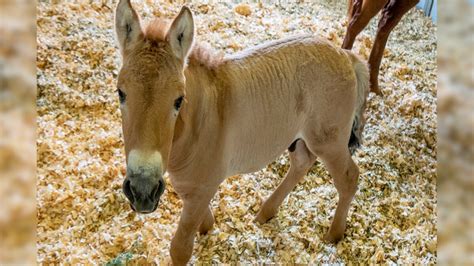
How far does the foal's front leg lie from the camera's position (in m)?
1.65

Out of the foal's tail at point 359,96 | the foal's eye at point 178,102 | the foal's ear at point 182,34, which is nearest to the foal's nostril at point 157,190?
the foal's eye at point 178,102

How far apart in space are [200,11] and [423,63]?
203 centimetres

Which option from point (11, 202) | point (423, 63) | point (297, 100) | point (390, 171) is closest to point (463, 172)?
point (11, 202)

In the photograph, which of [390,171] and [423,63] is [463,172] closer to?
[390,171]

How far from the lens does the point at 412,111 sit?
3.07m

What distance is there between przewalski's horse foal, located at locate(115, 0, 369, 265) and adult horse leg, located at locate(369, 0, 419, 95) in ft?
4.33

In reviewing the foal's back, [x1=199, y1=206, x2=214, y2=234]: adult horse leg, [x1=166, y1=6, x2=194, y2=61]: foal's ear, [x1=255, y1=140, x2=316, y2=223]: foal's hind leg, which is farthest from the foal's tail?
[x1=166, y1=6, x2=194, y2=61]: foal's ear

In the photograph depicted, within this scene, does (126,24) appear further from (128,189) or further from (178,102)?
(128,189)

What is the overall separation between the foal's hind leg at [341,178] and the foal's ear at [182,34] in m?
0.90

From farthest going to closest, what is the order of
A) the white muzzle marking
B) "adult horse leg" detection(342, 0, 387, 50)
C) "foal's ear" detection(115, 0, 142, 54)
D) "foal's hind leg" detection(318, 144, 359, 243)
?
"adult horse leg" detection(342, 0, 387, 50)
"foal's hind leg" detection(318, 144, 359, 243)
"foal's ear" detection(115, 0, 142, 54)
the white muzzle marking

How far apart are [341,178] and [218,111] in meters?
0.81

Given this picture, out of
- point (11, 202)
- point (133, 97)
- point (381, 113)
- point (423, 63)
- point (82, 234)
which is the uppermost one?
point (11, 202)

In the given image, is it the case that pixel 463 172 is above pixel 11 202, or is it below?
above

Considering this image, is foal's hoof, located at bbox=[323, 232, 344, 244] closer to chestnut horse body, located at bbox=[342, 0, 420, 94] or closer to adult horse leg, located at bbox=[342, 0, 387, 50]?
chestnut horse body, located at bbox=[342, 0, 420, 94]
